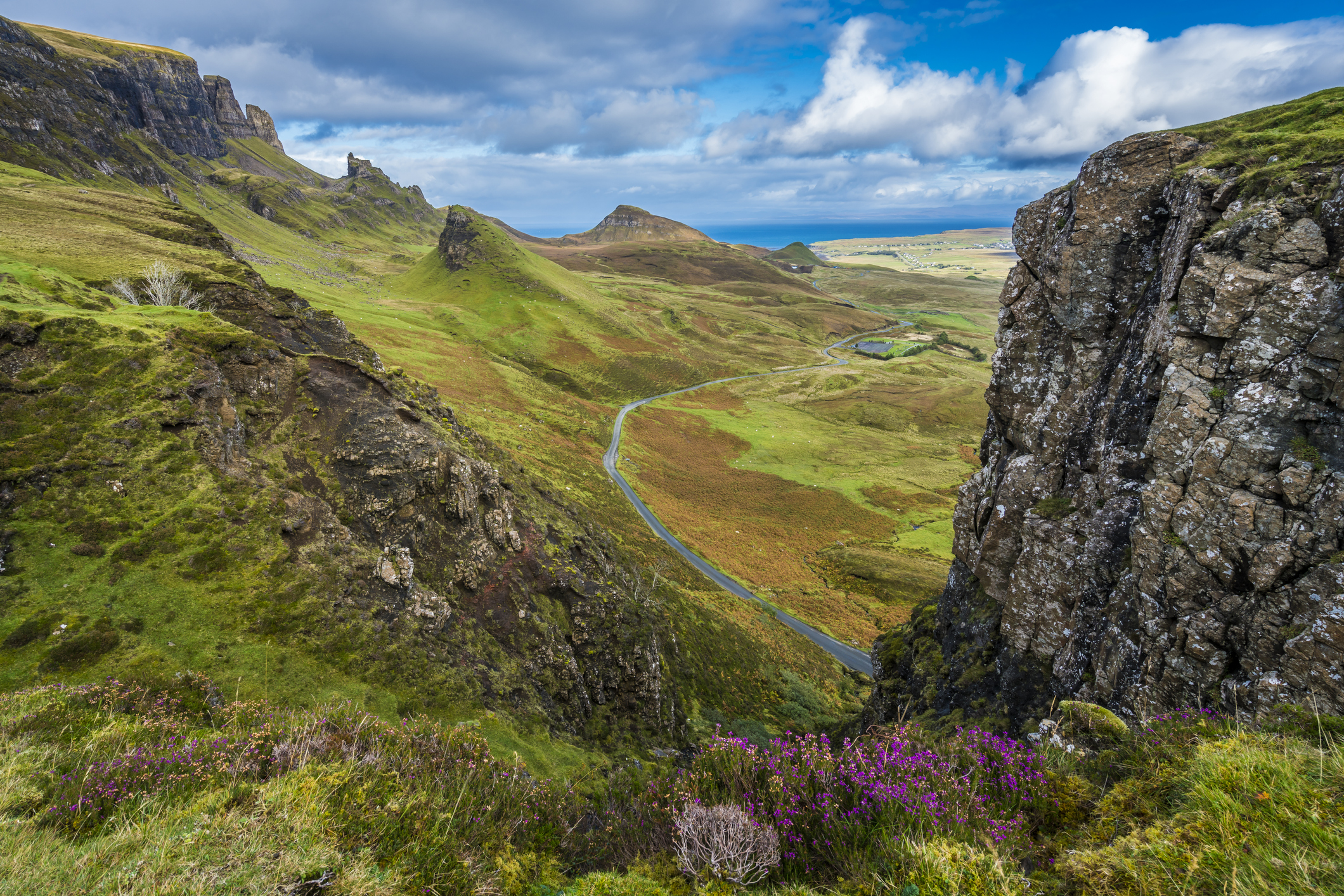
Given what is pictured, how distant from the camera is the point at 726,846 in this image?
23.9 ft

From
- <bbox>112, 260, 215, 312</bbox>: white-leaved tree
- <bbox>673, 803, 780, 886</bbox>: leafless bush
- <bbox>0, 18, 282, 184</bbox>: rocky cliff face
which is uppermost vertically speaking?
<bbox>0, 18, 282, 184</bbox>: rocky cliff face

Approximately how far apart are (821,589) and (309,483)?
5391 cm

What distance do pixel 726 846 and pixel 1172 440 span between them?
1698 cm

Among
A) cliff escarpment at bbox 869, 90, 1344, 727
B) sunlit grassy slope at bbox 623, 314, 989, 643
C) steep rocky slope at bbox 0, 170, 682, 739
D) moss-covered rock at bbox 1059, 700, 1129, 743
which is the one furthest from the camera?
sunlit grassy slope at bbox 623, 314, 989, 643

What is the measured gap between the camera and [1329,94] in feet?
57.0

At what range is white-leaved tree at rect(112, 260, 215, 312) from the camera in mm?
33531

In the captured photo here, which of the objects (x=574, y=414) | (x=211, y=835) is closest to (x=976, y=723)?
(x=211, y=835)

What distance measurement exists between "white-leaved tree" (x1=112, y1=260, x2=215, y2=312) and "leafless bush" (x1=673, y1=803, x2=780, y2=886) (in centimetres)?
4119

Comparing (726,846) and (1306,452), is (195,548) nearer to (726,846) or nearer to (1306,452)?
(726,846)

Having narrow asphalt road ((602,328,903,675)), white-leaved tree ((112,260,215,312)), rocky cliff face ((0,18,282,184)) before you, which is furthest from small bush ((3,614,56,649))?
rocky cliff face ((0,18,282,184))

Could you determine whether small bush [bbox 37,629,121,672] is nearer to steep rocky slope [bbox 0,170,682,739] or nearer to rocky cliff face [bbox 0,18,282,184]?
steep rocky slope [bbox 0,170,682,739]

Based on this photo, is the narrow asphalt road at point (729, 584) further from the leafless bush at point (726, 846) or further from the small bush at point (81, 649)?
the small bush at point (81, 649)

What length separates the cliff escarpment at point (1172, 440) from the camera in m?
12.8

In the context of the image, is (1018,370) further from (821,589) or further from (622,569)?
(821,589)
